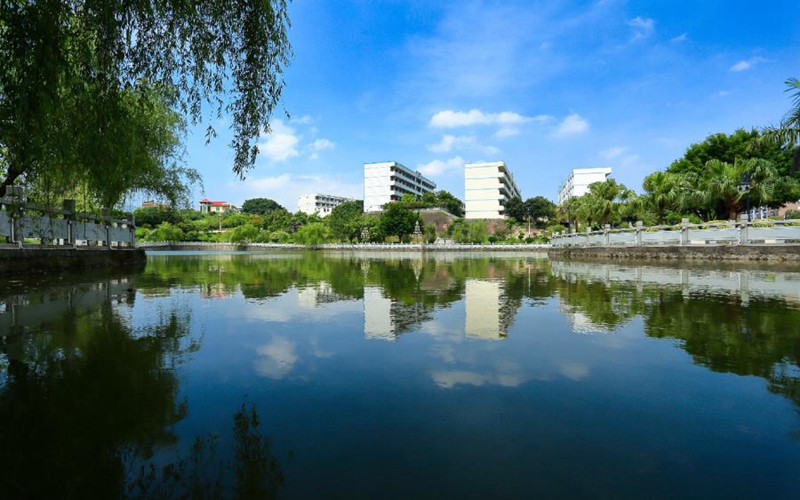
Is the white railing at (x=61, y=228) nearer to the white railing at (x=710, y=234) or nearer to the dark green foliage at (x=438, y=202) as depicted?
the white railing at (x=710, y=234)

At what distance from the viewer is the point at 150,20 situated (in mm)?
4742

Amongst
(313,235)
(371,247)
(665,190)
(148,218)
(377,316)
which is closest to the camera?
(377,316)

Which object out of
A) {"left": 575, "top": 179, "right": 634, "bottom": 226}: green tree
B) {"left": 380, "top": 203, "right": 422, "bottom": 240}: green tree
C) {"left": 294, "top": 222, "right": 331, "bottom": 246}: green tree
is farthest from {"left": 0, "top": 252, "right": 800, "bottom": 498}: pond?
{"left": 380, "top": 203, "right": 422, "bottom": 240}: green tree

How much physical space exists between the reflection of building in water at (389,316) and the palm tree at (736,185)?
30.0 metres

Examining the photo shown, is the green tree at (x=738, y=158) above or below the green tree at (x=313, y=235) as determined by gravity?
above

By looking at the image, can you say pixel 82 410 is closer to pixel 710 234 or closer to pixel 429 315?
pixel 429 315

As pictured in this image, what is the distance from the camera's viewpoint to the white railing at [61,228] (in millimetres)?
12966

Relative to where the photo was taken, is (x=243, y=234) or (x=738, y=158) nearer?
(x=738, y=158)

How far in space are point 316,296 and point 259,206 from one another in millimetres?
153448

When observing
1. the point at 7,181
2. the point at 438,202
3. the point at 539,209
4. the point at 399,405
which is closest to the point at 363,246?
the point at 438,202

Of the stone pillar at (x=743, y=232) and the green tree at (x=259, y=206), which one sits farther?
the green tree at (x=259, y=206)

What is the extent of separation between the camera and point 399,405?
3633mm

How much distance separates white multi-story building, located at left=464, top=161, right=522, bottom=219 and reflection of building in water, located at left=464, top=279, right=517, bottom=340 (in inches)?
3512

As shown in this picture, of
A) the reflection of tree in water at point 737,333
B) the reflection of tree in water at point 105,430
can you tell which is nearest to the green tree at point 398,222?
the reflection of tree in water at point 737,333
